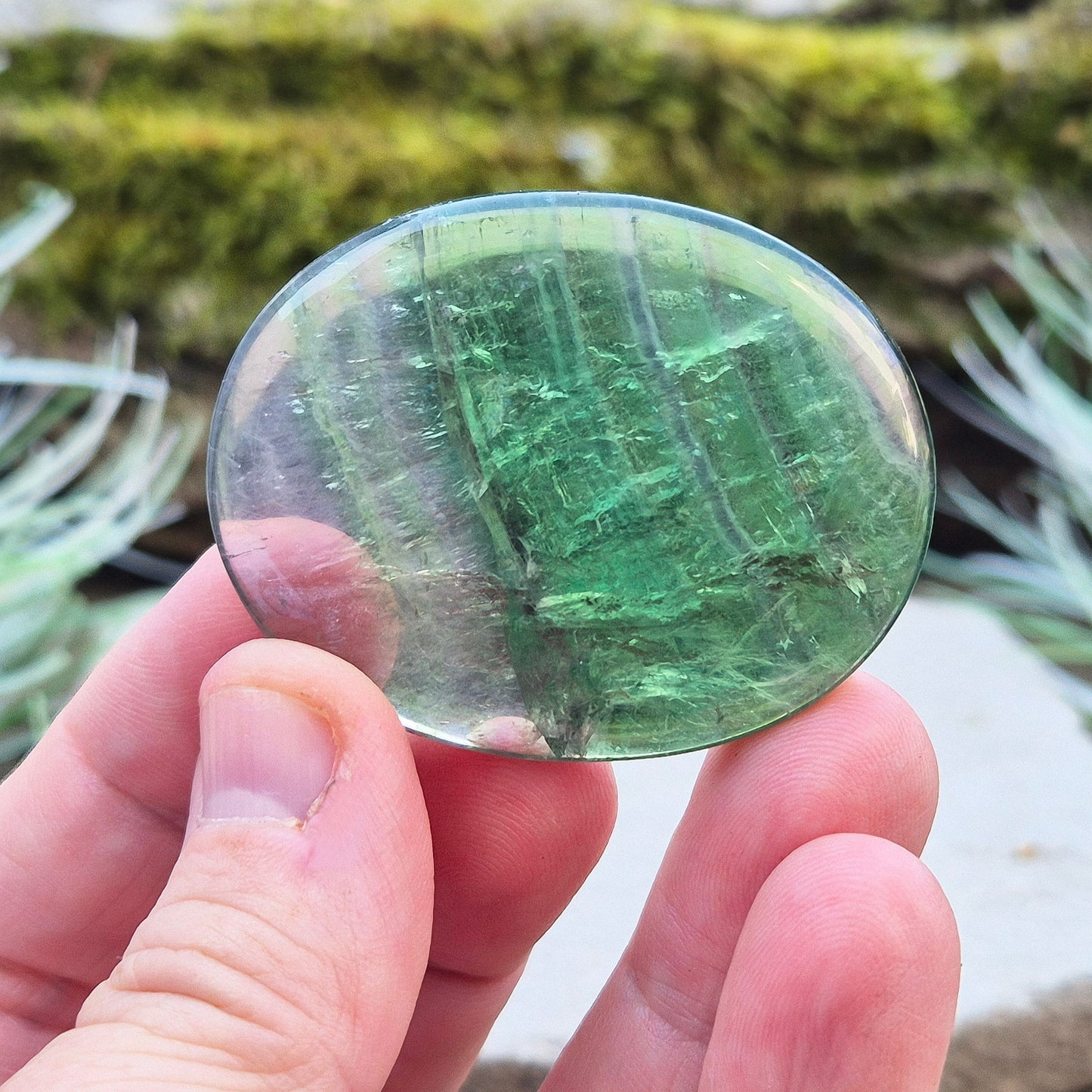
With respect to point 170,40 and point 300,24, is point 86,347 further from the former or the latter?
point 300,24

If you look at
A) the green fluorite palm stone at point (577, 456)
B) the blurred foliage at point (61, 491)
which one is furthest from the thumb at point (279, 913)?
the blurred foliage at point (61, 491)

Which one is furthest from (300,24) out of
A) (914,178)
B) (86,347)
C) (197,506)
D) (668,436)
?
(668,436)

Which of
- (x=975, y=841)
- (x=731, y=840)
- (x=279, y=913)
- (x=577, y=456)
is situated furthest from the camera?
(x=975, y=841)

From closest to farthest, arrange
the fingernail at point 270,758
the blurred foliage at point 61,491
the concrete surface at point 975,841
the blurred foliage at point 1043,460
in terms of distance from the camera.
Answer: the fingernail at point 270,758, the concrete surface at point 975,841, the blurred foliage at point 61,491, the blurred foliage at point 1043,460

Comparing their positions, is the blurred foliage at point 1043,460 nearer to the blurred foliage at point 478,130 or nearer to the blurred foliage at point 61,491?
the blurred foliage at point 478,130

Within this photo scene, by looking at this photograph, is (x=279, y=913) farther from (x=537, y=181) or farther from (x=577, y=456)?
(x=537, y=181)

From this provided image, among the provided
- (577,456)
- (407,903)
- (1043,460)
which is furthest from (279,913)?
(1043,460)
